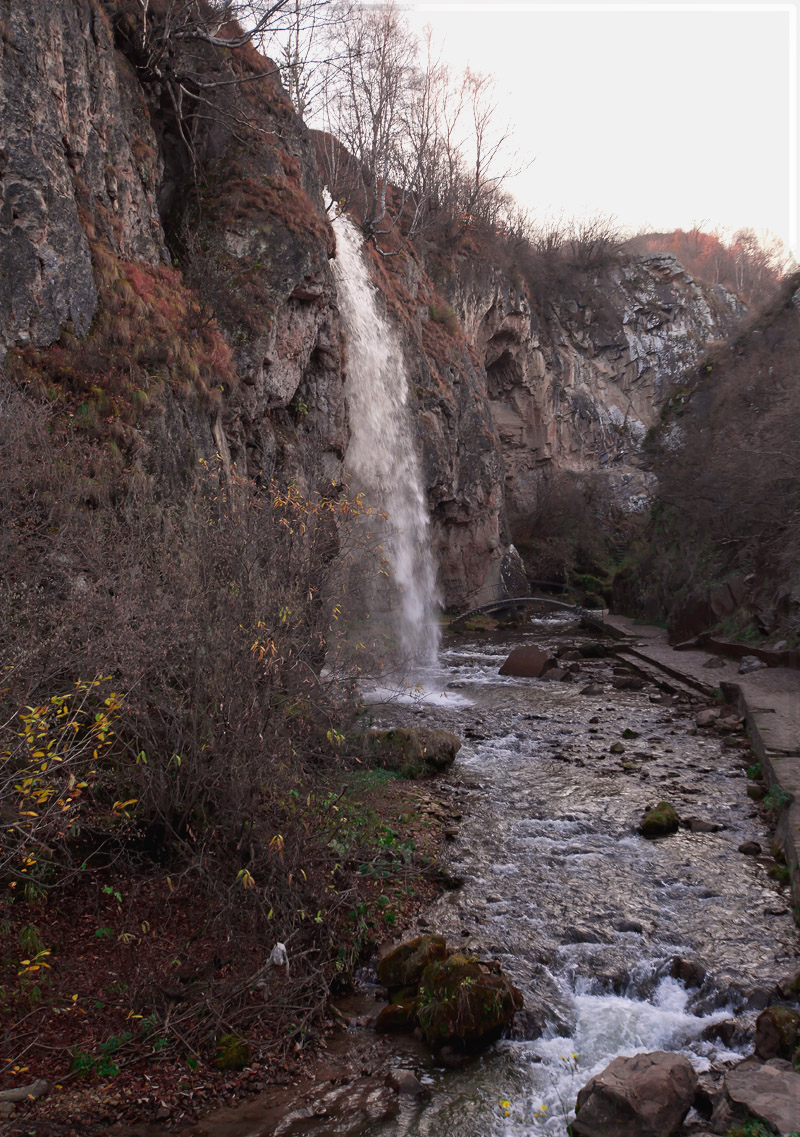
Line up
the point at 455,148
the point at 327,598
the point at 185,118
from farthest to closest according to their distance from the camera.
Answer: the point at 455,148, the point at 185,118, the point at 327,598

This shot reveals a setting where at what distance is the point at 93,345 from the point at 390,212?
70.4 ft

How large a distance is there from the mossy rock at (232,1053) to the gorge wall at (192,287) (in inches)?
197

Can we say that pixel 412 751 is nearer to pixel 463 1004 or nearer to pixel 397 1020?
pixel 397 1020

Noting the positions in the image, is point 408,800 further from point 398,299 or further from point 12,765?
point 398,299

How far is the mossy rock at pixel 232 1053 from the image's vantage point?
3.72 metres

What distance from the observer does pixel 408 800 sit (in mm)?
7602

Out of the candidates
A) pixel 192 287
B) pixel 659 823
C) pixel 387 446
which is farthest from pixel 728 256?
pixel 659 823

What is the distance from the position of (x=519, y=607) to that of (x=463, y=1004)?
24120 mm

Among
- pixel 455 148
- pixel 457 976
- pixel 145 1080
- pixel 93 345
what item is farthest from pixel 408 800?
pixel 455 148

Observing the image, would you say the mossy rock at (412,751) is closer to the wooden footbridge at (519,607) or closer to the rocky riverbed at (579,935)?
the rocky riverbed at (579,935)

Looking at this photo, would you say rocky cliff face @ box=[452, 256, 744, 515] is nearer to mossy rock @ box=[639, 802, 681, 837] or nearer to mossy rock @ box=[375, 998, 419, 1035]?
mossy rock @ box=[639, 802, 681, 837]

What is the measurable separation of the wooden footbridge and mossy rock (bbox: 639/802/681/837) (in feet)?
49.9

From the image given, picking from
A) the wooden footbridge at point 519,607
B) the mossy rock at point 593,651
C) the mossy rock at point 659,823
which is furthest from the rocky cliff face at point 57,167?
the wooden footbridge at point 519,607

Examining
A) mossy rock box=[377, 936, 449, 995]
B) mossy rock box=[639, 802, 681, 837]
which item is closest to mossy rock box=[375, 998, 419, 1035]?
mossy rock box=[377, 936, 449, 995]
